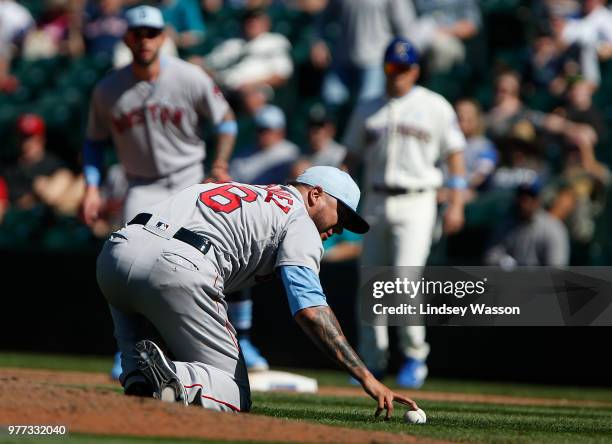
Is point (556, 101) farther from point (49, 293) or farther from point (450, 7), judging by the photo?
point (49, 293)

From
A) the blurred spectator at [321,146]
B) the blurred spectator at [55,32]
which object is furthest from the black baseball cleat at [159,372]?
the blurred spectator at [55,32]

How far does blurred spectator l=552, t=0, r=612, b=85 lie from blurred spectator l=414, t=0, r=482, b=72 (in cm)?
105

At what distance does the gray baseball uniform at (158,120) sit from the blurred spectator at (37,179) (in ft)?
16.4

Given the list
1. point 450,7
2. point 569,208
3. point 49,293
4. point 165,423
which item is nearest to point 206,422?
point 165,423

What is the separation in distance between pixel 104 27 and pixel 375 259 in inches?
315

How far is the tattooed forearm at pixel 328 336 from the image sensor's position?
17.8ft

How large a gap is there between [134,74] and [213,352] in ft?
10.8

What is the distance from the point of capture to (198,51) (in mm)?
15352

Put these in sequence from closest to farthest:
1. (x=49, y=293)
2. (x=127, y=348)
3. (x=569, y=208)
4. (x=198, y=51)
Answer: (x=127, y=348) < (x=569, y=208) < (x=49, y=293) < (x=198, y=51)

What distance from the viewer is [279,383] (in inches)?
349

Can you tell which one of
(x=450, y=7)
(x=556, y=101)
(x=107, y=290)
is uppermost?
(x=450, y=7)

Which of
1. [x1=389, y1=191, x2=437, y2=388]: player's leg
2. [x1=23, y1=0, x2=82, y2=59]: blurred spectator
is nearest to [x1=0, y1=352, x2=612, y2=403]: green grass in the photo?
[x1=389, y1=191, x2=437, y2=388]: player's leg

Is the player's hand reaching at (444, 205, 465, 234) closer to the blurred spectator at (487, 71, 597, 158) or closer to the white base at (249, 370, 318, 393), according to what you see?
the white base at (249, 370, 318, 393)

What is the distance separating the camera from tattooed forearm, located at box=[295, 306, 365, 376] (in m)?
5.43
